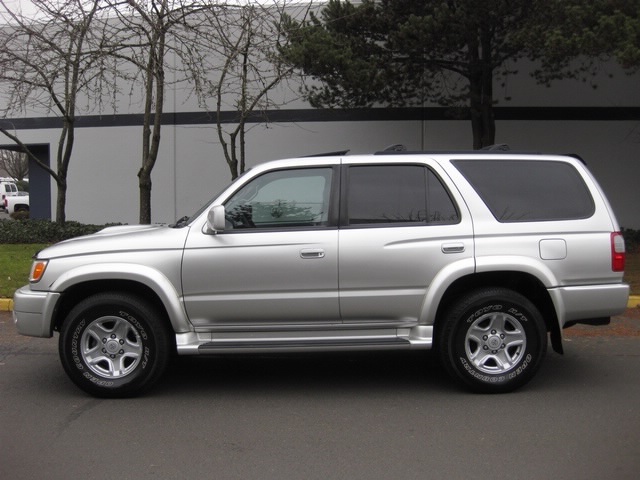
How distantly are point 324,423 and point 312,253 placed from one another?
4.19 ft

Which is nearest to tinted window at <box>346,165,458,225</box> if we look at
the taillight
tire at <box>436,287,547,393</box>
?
tire at <box>436,287,547,393</box>

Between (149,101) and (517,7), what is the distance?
269 inches

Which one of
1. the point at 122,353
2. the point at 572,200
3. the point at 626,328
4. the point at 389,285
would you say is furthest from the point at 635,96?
the point at 122,353

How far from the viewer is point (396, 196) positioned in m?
5.86

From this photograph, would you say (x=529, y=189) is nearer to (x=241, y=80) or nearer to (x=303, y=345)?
(x=303, y=345)

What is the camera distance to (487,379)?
573 centimetres

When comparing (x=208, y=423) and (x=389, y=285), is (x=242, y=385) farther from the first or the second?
(x=389, y=285)

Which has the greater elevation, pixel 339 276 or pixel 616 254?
pixel 616 254

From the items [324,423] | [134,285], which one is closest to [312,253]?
[324,423]

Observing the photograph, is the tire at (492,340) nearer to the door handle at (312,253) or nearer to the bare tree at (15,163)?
the door handle at (312,253)

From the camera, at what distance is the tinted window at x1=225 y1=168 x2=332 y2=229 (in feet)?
18.9

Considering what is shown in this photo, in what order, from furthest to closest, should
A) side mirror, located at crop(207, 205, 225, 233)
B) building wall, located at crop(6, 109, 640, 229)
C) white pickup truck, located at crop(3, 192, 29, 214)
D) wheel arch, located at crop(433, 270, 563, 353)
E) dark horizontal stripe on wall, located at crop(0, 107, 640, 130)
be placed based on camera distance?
white pickup truck, located at crop(3, 192, 29, 214)
building wall, located at crop(6, 109, 640, 229)
dark horizontal stripe on wall, located at crop(0, 107, 640, 130)
wheel arch, located at crop(433, 270, 563, 353)
side mirror, located at crop(207, 205, 225, 233)

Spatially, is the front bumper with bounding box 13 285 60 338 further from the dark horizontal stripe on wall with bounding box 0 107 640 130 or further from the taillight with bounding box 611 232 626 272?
the dark horizontal stripe on wall with bounding box 0 107 640 130

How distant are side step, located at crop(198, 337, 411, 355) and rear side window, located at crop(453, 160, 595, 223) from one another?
133 centimetres
